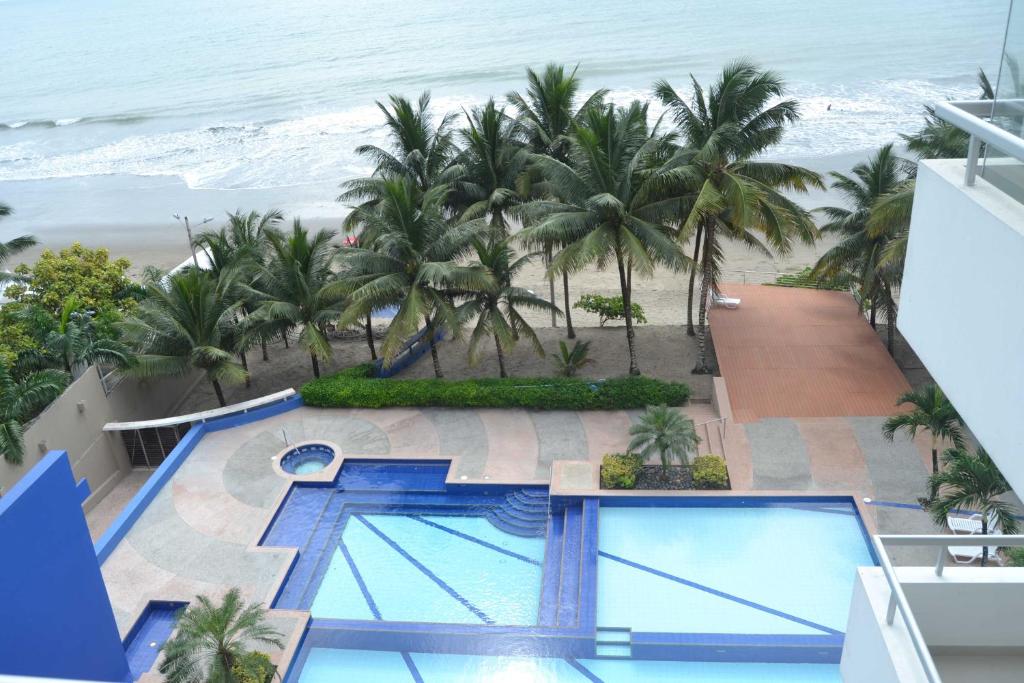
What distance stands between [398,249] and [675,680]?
11.2 meters

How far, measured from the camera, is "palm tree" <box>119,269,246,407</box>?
19.2m

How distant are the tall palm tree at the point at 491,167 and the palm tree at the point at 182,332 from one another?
6.73 m

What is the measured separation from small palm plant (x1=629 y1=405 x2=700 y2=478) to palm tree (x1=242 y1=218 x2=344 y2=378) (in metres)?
8.04

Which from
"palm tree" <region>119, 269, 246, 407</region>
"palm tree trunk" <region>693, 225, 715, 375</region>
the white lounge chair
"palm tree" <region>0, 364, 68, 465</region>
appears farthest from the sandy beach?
"palm tree" <region>0, 364, 68, 465</region>

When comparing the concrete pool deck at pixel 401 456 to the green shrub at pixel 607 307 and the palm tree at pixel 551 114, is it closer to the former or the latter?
the palm tree at pixel 551 114

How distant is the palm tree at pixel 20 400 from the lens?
16156mm

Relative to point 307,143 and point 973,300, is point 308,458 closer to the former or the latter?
point 973,300

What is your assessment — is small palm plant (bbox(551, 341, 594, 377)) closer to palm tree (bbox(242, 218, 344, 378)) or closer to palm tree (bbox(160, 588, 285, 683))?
palm tree (bbox(242, 218, 344, 378))

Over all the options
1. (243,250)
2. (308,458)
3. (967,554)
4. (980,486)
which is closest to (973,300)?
(980,486)

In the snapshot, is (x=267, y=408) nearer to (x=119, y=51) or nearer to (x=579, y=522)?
(x=579, y=522)

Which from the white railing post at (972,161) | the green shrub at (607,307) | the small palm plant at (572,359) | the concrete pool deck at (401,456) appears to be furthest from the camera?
the green shrub at (607,307)

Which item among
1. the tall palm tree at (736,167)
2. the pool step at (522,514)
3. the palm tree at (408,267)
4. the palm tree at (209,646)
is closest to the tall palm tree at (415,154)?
the palm tree at (408,267)

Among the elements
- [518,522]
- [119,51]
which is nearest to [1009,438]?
[518,522]

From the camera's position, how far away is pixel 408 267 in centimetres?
1931
